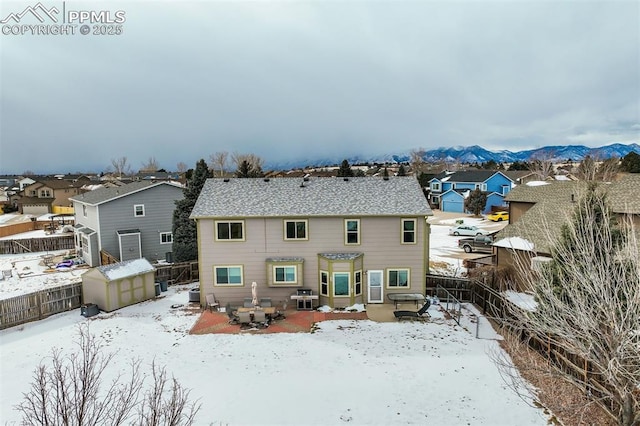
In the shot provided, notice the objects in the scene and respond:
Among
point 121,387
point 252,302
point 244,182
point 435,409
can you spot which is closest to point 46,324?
point 121,387

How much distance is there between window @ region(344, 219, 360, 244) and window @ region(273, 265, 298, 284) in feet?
11.3

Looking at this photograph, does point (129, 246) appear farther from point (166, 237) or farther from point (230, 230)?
point (230, 230)

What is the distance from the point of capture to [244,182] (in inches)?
936

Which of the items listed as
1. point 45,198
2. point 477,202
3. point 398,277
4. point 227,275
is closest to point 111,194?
point 227,275

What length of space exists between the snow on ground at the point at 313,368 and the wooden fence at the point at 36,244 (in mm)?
22031

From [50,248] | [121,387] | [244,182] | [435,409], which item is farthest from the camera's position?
[50,248]

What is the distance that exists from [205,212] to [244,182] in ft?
11.7

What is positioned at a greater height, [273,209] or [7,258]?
[273,209]

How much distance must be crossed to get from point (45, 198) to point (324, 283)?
65.0 metres

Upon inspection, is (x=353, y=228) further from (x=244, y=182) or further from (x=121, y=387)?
(x=121, y=387)

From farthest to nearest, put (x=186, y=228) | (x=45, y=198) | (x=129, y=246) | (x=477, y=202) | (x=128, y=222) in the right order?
(x=45, y=198) → (x=477, y=202) → (x=128, y=222) → (x=129, y=246) → (x=186, y=228)

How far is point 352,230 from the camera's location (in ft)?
70.4

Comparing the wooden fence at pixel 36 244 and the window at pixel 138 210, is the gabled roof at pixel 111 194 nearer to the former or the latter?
the window at pixel 138 210

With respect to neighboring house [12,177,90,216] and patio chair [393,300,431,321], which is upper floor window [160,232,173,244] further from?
neighboring house [12,177,90,216]
